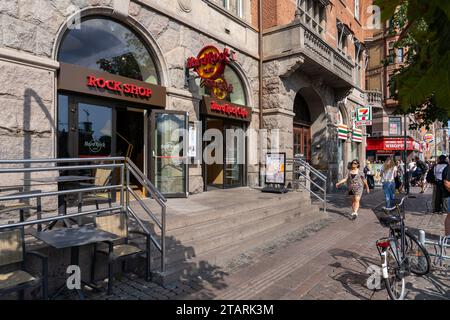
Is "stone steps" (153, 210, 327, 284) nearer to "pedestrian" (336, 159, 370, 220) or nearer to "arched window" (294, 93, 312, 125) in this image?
"pedestrian" (336, 159, 370, 220)

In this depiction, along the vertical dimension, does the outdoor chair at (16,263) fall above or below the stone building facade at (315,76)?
below

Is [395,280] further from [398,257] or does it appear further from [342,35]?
[342,35]

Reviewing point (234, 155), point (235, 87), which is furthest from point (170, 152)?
point (235, 87)

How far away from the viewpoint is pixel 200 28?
940 cm

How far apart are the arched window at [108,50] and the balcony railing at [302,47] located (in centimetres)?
536

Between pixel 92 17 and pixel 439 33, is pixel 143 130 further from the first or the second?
pixel 439 33

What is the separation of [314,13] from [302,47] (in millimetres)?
5311

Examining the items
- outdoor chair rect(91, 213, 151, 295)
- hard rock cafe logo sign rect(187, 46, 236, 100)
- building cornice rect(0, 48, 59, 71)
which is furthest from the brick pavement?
hard rock cafe logo sign rect(187, 46, 236, 100)

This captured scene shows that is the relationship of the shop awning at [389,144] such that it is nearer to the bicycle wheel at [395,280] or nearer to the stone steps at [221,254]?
the stone steps at [221,254]

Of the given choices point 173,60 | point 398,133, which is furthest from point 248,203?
point 398,133

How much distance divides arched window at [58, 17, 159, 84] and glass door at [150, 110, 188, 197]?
3.90 ft

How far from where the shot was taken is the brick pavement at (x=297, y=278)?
3.89m

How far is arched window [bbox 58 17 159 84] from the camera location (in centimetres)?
666

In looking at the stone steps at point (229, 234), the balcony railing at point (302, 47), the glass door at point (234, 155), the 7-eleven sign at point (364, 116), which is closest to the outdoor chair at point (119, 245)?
the stone steps at point (229, 234)
